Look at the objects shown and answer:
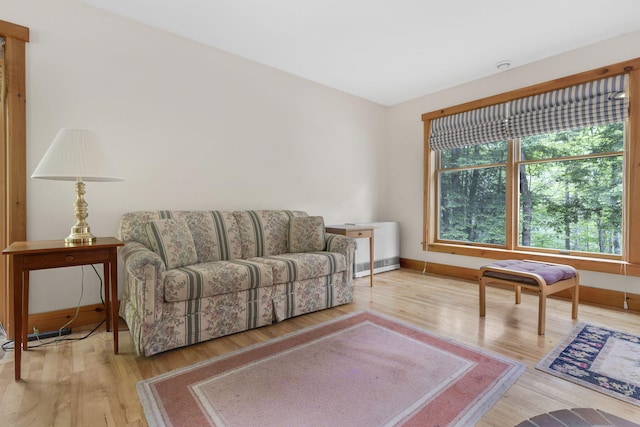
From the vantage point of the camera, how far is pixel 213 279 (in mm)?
2072

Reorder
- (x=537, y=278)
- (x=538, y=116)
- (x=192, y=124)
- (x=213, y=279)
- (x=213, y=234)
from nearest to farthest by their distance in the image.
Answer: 1. (x=213, y=279)
2. (x=537, y=278)
3. (x=213, y=234)
4. (x=192, y=124)
5. (x=538, y=116)

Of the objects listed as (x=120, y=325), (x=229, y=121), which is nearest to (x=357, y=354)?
(x=120, y=325)

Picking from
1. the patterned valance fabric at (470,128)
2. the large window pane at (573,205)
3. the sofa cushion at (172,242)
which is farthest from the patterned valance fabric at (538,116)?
the sofa cushion at (172,242)

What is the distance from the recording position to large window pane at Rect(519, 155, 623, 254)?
2912 millimetres

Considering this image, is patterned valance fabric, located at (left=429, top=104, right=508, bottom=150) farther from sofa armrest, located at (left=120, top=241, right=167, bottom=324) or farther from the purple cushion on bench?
sofa armrest, located at (left=120, top=241, right=167, bottom=324)

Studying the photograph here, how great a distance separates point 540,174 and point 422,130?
60.1 inches

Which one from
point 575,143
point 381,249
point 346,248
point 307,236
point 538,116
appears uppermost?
point 538,116

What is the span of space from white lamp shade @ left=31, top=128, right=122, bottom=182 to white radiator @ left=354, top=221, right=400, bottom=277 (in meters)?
2.76

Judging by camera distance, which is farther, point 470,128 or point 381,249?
point 381,249

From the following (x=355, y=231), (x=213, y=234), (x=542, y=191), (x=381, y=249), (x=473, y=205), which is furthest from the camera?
(x=381, y=249)

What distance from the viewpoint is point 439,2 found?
236 cm

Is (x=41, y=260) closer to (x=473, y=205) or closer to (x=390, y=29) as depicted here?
(x=390, y=29)

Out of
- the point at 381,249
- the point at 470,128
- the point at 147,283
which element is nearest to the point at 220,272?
the point at 147,283

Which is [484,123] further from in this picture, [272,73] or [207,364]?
[207,364]
